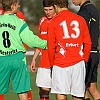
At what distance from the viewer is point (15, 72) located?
8383 mm

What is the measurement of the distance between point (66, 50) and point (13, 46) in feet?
2.64

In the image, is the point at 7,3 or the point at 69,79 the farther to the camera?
the point at 7,3

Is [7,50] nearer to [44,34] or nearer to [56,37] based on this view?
[56,37]

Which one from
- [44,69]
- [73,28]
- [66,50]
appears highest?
[73,28]

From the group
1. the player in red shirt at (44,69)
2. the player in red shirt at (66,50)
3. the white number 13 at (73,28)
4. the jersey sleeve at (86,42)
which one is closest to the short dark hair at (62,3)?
the player in red shirt at (66,50)

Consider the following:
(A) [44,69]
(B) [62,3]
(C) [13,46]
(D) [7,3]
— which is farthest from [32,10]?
(B) [62,3]

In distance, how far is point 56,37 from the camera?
320 inches

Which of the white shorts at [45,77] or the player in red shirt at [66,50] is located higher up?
the player in red shirt at [66,50]

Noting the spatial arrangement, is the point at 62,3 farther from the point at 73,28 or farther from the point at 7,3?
the point at 7,3

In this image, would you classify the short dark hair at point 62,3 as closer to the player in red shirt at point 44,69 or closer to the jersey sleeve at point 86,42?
the jersey sleeve at point 86,42

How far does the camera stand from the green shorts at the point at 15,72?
8297mm

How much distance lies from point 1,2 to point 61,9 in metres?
0.99

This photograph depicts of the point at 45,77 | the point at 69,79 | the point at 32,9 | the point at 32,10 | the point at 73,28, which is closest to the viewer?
the point at 73,28

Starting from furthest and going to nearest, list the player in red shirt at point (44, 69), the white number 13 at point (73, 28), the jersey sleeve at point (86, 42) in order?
the player in red shirt at point (44, 69)
the jersey sleeve at point (86, 42)
the white number 13 at point (73, 28)
